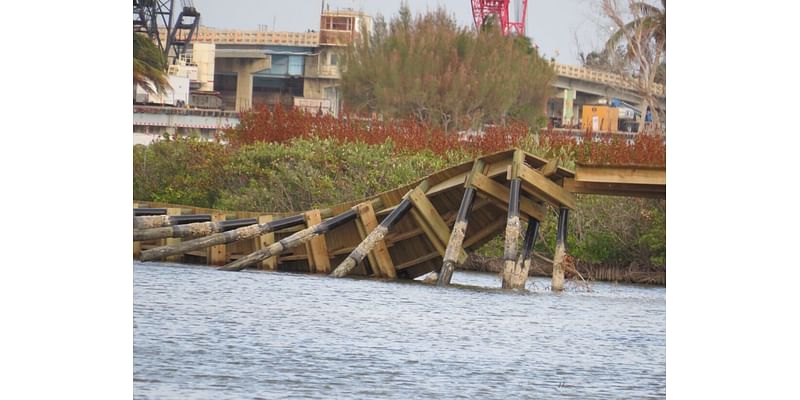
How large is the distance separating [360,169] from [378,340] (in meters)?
8.68

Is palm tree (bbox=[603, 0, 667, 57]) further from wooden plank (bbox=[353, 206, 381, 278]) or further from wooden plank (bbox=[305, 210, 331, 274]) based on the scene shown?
wooden plank (bbox=[305, 210, 331, 274])

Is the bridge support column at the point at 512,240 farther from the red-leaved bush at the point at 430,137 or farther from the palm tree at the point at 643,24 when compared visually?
the palm tree at the point at 643,24

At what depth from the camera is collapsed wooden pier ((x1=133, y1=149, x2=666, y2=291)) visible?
21.5m

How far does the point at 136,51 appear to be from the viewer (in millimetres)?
17547

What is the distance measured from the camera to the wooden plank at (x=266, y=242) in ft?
74.9

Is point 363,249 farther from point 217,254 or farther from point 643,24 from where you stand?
point 643,24

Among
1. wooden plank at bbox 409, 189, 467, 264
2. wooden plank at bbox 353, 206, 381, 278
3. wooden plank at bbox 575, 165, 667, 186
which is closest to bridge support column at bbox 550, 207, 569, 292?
wooden plank at bbox 575, 165, 667, 186

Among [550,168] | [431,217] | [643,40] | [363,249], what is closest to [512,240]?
[550,168]

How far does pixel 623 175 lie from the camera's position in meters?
20.7

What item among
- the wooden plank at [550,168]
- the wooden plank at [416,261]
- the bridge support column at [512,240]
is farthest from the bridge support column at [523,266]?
the wooden plank at [416,261]

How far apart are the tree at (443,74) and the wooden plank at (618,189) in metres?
2.07

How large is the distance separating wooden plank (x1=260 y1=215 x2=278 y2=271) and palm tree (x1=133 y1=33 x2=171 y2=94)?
526 cm
